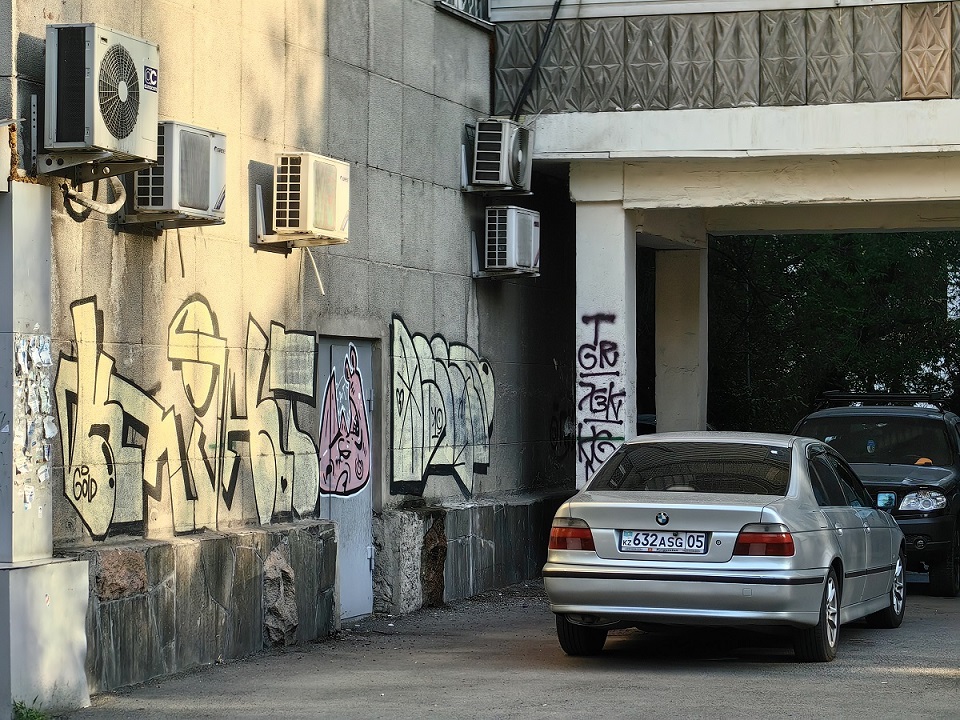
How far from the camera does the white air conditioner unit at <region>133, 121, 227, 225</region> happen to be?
8812mm

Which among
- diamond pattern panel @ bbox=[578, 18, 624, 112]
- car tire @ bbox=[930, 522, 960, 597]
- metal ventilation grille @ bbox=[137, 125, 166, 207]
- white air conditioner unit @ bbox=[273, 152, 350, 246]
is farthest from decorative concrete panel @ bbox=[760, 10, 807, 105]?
metal ventilation grille @ bbox=[137, 125, 166, 207]

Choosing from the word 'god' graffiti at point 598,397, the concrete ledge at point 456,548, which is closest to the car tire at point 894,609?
the concrete ledge at point 456,548

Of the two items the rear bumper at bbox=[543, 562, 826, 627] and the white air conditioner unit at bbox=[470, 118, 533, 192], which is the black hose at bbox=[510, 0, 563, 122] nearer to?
the white air conditioner unit at bbox=[470, 118, 533, 192]

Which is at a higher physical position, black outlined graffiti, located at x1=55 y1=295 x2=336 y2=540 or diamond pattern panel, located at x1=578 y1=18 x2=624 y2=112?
diamond pattern panel, located at x1=578 y1=18 x2=624 y2=112

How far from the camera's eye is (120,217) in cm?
881

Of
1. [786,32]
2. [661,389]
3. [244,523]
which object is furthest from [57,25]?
[661,389]

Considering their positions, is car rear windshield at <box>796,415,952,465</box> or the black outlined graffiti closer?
the black outlined graffiti

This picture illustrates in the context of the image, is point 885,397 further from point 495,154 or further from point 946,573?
point 495,154

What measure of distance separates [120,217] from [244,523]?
2.40m

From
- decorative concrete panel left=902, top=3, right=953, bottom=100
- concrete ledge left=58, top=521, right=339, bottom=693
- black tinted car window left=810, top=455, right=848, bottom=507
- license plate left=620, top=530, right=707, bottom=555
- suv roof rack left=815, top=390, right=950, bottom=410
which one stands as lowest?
concrete ledge left=58, top=521, right=339, bottom=693

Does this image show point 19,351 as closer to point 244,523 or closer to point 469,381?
point 244,523

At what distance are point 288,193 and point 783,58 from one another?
562 centimetres

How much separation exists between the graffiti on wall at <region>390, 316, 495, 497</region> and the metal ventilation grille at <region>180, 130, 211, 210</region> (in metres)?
3.49

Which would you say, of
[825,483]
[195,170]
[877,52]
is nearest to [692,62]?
[877,52]
